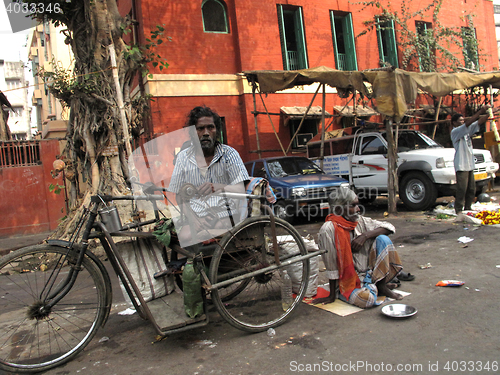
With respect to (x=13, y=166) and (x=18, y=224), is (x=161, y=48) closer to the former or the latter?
(x=13, y=166)

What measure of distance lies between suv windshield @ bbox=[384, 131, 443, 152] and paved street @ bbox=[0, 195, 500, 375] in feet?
18.6

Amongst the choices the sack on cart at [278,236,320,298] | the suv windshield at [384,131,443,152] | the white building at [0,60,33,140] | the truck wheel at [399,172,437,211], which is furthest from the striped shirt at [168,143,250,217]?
the white building at [0,60,33,140]

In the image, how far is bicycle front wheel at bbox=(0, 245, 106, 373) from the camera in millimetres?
2789

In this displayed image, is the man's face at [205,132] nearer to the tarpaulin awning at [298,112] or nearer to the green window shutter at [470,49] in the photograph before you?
the tarpaulin awning at [298,112]

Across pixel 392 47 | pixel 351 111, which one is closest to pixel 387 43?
pixel 392 47

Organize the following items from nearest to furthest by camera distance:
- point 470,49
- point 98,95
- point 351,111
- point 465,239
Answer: point 465,239
point 98,95
point 351,111
point 470,49

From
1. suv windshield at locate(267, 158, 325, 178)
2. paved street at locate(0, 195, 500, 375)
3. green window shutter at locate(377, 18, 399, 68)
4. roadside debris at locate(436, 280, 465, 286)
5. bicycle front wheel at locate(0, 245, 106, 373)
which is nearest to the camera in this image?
paved street at locate(0, 195, 500, 375)

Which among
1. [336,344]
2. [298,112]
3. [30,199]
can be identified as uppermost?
[298,112]

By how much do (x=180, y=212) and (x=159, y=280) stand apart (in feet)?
2.21

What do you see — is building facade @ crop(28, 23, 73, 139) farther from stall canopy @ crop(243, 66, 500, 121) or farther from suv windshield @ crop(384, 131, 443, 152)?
suv windshield @ crop(384, 131, 443, 152)

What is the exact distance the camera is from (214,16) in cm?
1255

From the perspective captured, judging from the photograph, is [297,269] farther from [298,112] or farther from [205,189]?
[298,112]

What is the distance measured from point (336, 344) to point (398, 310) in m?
0.78

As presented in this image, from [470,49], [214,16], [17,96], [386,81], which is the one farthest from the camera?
[17,96]
